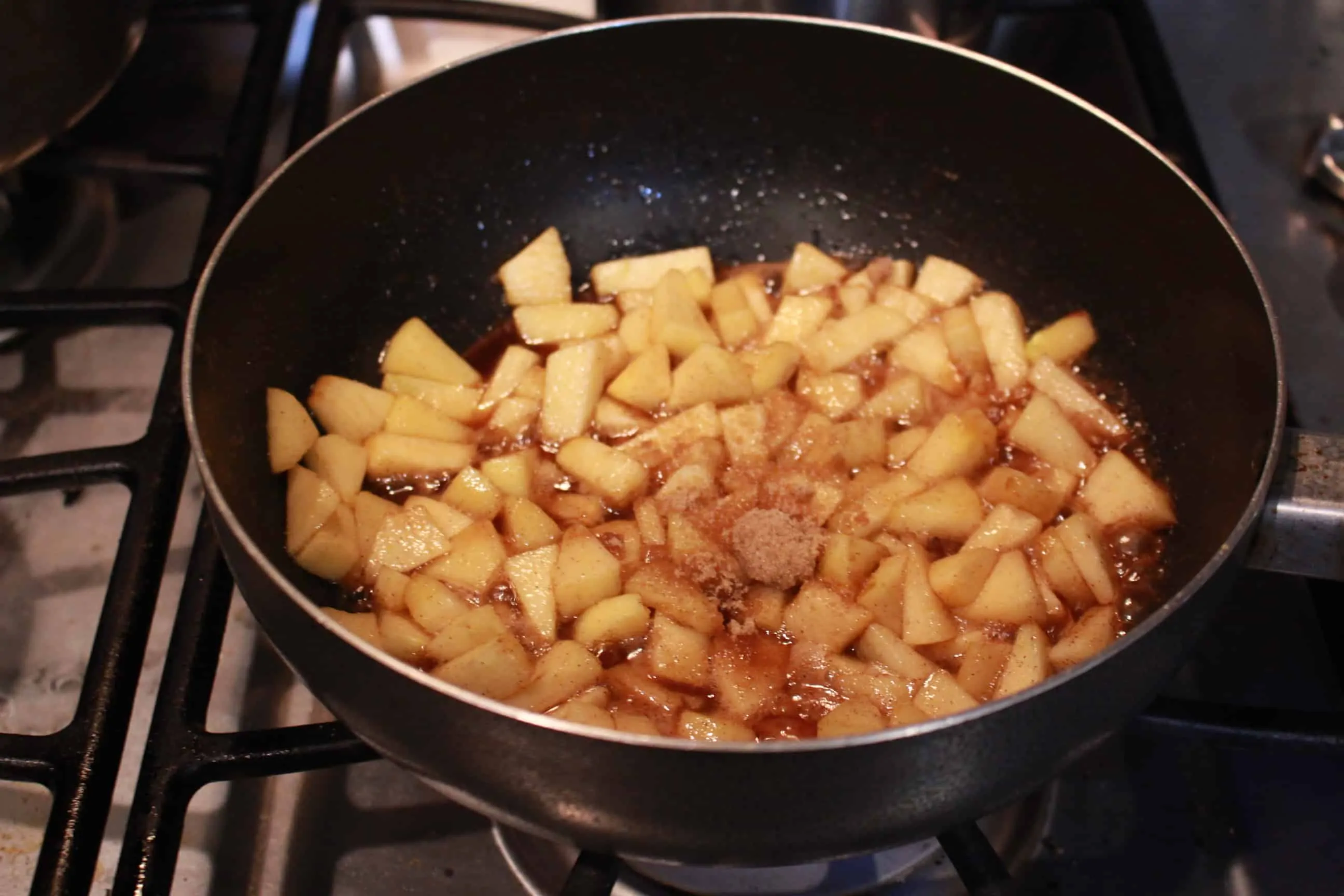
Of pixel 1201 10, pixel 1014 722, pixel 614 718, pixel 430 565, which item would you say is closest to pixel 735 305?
pixel 430 565

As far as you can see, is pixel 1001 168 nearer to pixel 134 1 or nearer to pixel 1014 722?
pixel 1014 722

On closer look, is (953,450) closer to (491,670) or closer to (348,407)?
(491,670)

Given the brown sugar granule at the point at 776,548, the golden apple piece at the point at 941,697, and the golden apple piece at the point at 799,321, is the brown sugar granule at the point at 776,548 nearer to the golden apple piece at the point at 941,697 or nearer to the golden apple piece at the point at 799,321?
the golden apple piece at the point at 941,697

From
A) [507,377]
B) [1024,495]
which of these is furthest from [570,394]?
[1024,495]

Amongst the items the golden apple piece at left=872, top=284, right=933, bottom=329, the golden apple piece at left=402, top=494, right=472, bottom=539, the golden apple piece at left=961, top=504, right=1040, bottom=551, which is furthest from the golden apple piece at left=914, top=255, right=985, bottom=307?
the golden apple piece at left=402, top=494, right=472, bottom=539

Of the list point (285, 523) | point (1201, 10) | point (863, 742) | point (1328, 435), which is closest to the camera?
point (863, 742)
